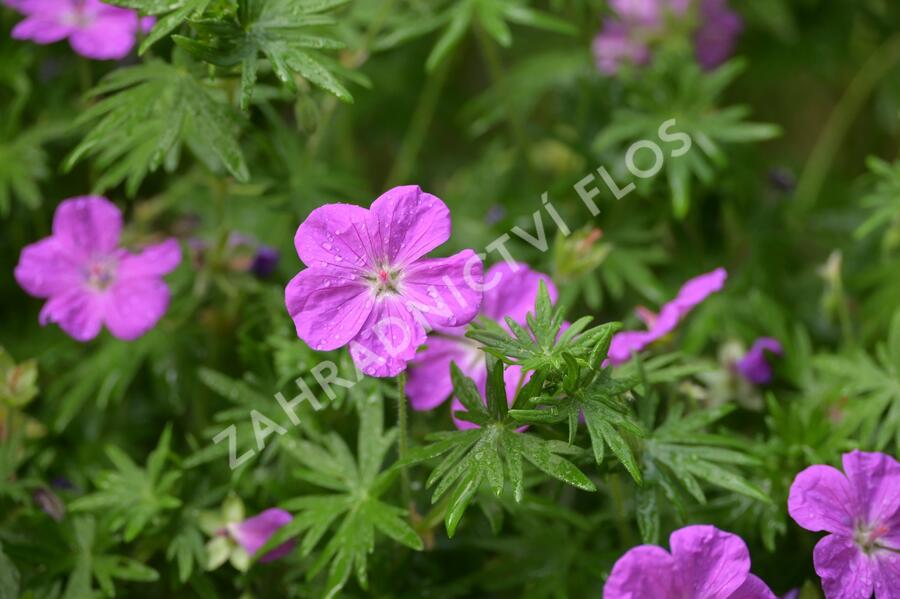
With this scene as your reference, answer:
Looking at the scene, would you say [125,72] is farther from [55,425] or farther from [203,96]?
[55,425]

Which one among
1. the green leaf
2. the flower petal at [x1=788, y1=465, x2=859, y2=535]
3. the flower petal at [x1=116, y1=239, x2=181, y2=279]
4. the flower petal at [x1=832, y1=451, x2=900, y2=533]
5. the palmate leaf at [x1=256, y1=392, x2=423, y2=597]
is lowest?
the flower petal at [x1=832, y1=451, x2=900, y2=533]

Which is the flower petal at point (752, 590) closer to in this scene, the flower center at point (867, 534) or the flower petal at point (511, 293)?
the flower center at point (867, 534)

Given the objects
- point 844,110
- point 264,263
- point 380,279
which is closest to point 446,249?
point 264,263

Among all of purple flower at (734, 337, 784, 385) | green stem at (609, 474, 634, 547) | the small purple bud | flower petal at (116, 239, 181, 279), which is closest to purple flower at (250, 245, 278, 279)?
flower petal at (116, 239, 181, 279)

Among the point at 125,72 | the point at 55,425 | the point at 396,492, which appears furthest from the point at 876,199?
the point at 55,425

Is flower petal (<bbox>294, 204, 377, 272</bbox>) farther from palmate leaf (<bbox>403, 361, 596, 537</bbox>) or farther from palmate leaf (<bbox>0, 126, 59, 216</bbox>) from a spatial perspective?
palmate leaf (<bbox>0, 126, 59, 216</bbox>)

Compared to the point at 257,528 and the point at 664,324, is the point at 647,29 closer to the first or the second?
the point at 664,324
